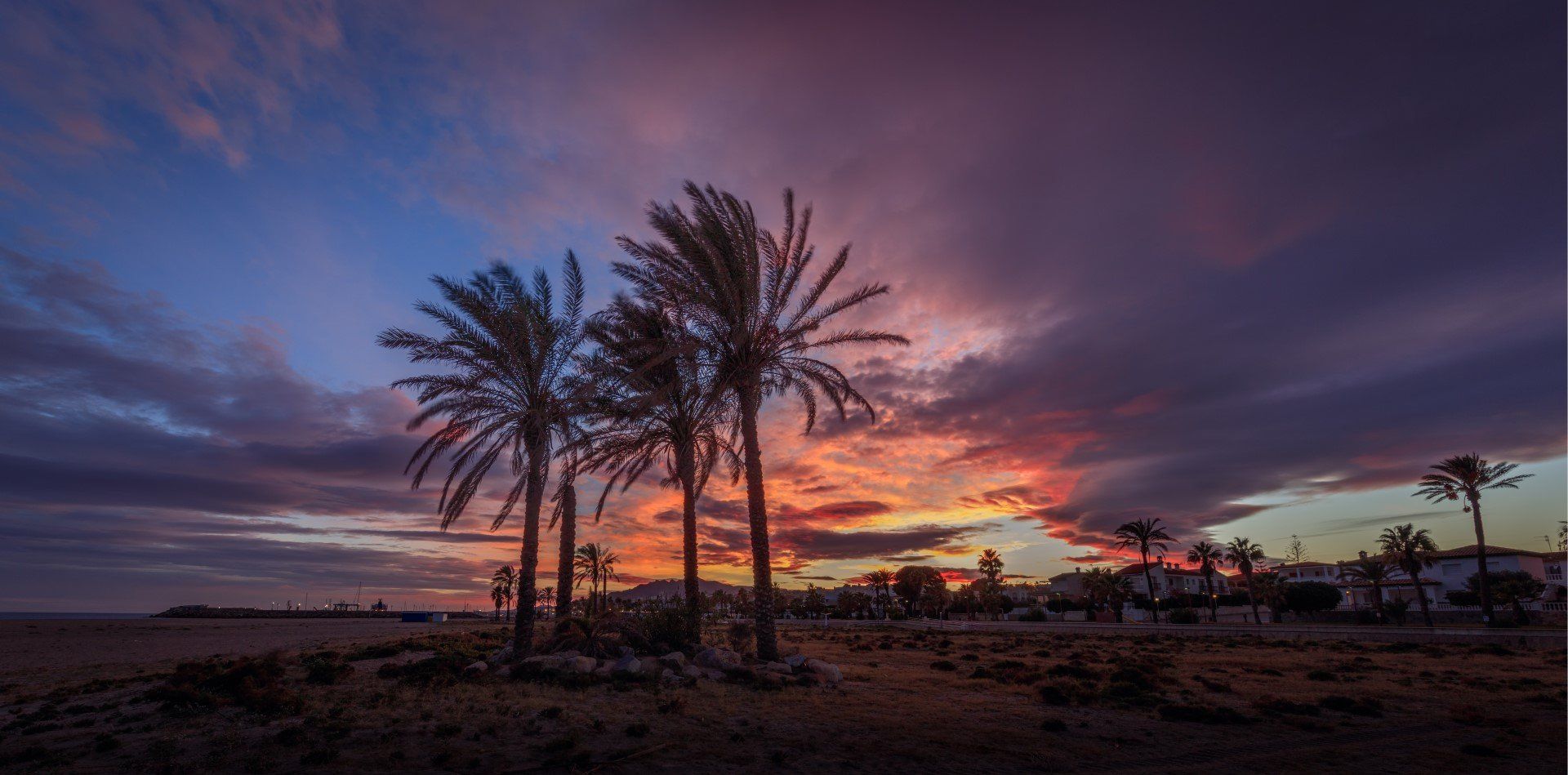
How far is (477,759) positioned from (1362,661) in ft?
109

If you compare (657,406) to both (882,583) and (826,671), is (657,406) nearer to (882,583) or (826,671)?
(826,671)

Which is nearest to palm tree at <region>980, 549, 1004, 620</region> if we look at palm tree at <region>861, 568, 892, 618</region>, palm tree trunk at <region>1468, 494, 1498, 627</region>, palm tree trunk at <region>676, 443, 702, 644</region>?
palm tree at <region>861, 568, 892, 618</region>

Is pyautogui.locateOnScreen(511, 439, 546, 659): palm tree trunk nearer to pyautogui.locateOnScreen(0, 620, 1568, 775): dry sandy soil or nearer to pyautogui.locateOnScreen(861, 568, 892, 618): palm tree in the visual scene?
pyautogui.locateOnScreen(0, 620, 1568, 775): dry sandy soil

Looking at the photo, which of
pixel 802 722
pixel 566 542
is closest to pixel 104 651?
pixel 566 542

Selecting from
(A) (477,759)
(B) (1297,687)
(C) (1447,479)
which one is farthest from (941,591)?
(A) (477,759)

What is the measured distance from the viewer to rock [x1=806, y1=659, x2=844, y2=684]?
64.7 feet

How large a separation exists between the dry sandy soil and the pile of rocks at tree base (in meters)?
0.79

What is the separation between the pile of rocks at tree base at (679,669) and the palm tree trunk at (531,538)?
2.25m

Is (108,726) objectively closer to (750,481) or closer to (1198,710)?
(750,481)

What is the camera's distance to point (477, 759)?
35.1 ft

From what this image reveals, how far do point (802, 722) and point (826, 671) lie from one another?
19.8 feet

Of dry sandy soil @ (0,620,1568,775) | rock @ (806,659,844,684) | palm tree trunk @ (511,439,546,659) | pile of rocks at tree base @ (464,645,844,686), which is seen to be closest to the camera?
dry sandy soil @ (0,620,1568,775)

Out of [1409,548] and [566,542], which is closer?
[566,542]

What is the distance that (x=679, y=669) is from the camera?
19828 mm
